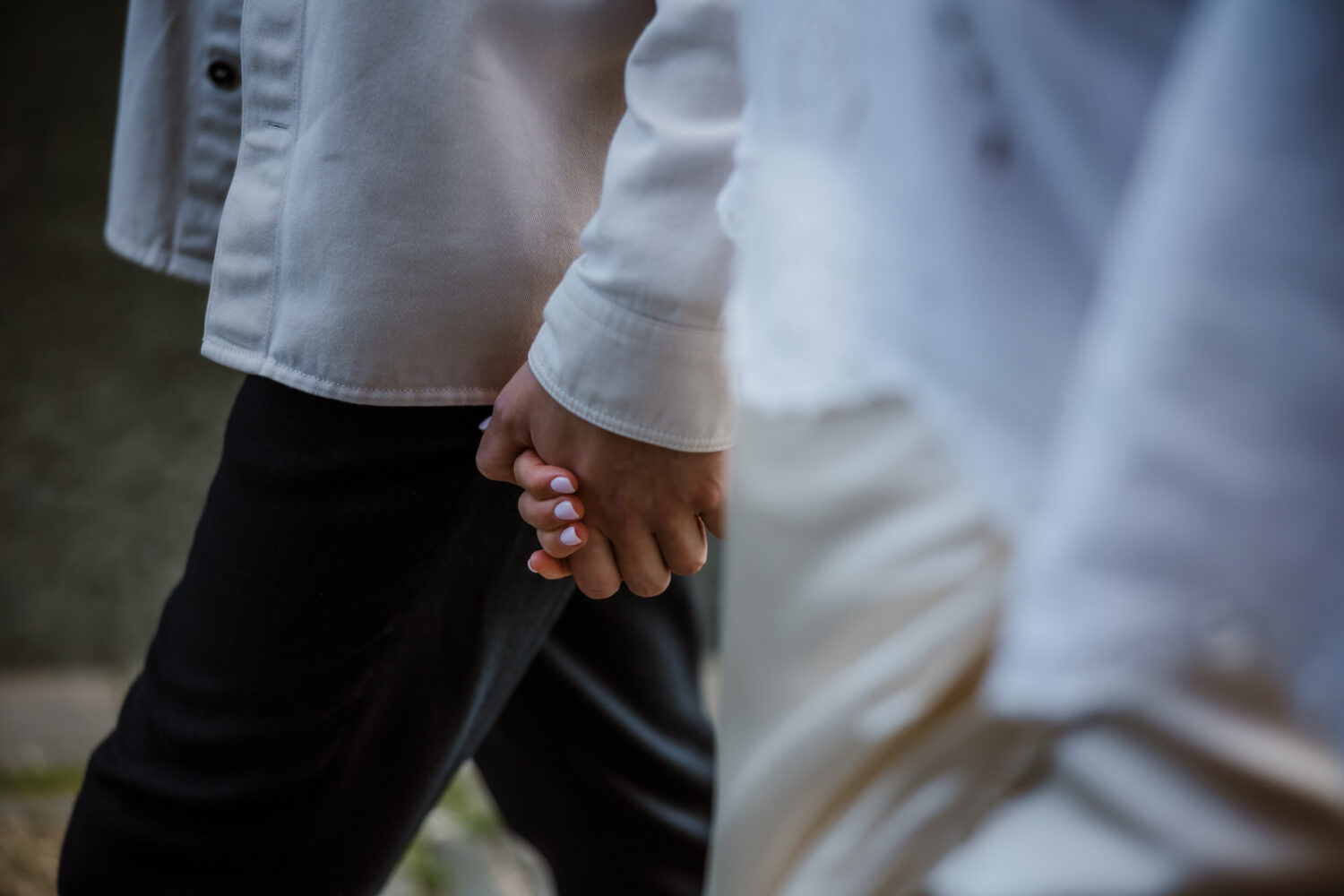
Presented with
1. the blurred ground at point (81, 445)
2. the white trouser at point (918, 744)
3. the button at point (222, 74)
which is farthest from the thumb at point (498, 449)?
the blurred ground at point (81, 445)

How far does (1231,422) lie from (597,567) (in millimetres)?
439

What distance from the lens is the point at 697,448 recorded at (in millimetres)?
598

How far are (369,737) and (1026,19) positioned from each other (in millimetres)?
717

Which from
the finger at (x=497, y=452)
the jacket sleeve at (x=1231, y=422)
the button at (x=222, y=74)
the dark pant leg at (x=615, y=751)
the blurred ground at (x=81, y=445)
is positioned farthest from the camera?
the blurred ground at (x=81, y=445)

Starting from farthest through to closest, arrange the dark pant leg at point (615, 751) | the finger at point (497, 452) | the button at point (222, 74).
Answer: the dark pant leg at point (615, 751), the button at point (222, 74), the finger at point (497, 452)

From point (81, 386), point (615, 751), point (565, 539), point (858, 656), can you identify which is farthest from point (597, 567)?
point (81, 386)

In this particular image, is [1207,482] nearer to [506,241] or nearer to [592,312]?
[592,312]

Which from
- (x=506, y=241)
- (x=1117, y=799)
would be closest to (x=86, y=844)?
(x=506, y=241)

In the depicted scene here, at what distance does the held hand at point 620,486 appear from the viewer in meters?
0.61

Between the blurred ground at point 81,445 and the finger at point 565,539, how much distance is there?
903mm

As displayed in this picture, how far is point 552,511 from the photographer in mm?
636

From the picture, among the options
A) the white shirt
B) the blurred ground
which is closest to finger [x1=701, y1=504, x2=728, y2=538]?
the white shirt

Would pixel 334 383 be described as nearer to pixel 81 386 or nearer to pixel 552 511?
pixel 552 511

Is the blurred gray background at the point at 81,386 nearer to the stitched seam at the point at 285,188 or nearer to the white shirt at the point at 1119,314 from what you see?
the stitched seam at the point at 285,188
